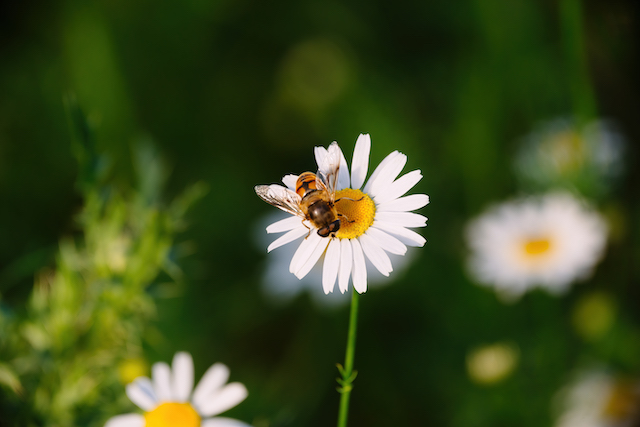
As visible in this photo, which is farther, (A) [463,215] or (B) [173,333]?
(A) [463,215]

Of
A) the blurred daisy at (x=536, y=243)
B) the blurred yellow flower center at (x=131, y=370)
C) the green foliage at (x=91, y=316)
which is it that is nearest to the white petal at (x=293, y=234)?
the green foliage at (x=91, y=316)

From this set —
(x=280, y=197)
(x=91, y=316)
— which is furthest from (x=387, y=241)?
(x=91, y=316)

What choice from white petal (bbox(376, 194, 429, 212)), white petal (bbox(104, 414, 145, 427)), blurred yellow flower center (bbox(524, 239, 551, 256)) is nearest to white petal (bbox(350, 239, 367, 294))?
white petal (bbox(376, 194, 429, 212))

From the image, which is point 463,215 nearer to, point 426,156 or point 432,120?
point 426,156

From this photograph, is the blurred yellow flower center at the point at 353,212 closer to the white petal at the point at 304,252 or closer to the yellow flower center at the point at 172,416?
the white petal at the point at 304,252

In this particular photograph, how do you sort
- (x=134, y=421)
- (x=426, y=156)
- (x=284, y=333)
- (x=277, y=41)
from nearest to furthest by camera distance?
(x=134, y=421)
(x=284, y=333)
(x=426, y=156)
(x=277, y=41)

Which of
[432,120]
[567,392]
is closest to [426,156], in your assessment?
[432,120]

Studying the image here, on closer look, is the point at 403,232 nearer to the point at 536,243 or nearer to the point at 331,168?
the point at 331,168
